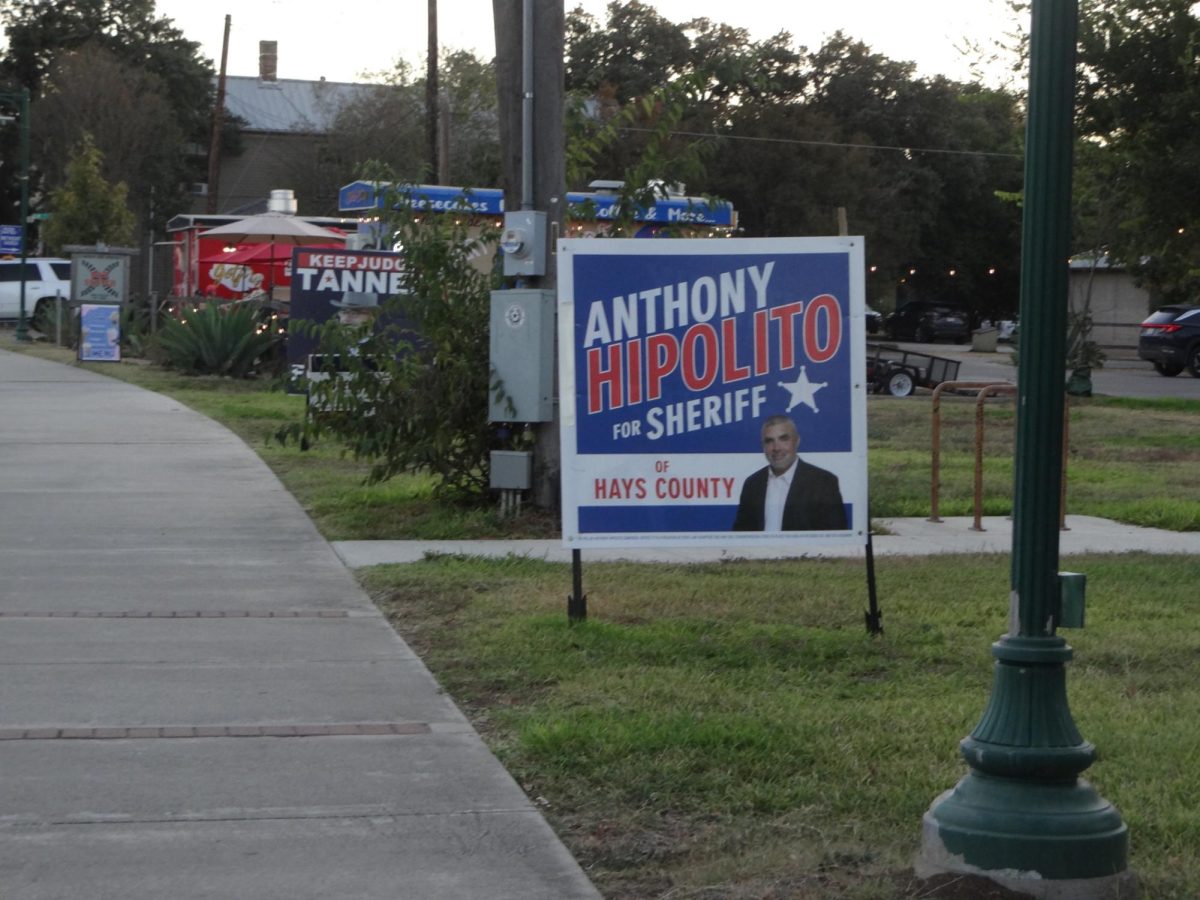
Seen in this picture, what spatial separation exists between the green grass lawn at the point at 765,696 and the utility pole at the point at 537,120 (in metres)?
1.61

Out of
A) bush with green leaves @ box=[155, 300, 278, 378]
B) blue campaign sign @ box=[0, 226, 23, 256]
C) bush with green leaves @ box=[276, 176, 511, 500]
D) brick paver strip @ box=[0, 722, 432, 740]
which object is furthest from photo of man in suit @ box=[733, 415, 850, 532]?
blue campaign sign @ box=[0, 226, 23, 256]

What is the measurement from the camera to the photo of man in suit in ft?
24.9

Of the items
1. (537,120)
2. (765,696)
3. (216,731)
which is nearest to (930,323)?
(537,120)

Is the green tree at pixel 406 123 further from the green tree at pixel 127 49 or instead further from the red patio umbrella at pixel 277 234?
the red patio umbrella at pixel 277 234

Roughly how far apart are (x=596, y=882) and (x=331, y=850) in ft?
2.49

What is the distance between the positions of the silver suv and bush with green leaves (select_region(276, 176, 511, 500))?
32149 millimetres

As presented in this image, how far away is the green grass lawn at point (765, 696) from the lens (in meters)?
4.69

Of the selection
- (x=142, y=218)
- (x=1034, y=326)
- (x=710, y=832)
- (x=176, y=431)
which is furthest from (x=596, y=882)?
(x=142, y=218)

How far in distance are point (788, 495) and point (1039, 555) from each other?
3234 millimetres

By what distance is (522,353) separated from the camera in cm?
1052

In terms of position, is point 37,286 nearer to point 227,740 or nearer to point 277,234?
point 277,234

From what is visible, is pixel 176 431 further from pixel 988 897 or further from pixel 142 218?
pixel 142 218

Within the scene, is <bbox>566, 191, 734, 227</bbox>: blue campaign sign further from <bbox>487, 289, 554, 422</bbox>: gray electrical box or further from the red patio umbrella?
the red patio umbrella

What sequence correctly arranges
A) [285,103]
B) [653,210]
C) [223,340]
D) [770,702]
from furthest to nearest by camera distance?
[285,103] → [223,340] → [653,210] → [770,702]
